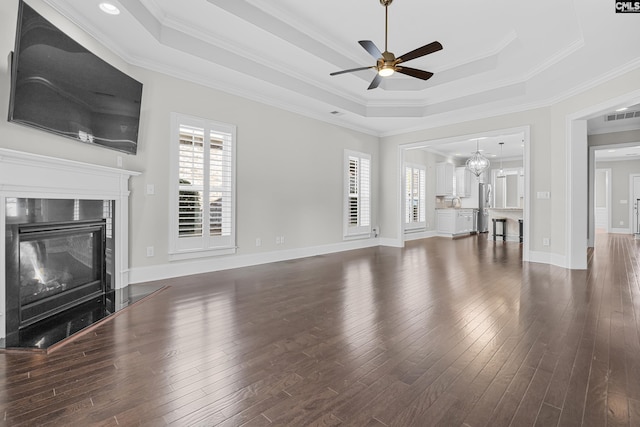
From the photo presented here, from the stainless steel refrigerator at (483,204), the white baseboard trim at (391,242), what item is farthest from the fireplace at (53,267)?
the stainless steel refrigerator at (483,204)

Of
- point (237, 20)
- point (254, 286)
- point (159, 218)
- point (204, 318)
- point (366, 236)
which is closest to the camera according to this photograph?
point (204, 318)

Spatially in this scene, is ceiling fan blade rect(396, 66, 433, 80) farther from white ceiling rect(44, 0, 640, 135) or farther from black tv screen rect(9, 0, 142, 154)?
black tv screen rect(9, 0, 142, 154)

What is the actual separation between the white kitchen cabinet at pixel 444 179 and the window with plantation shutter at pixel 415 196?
2.67 ft

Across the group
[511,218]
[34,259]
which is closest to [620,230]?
[511,218]

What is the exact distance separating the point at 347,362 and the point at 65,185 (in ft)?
9.95

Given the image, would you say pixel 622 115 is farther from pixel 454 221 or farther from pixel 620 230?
pixel 620 230

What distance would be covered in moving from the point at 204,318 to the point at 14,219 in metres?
1.70

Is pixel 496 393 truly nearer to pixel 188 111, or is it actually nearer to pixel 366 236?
pixel 188 111

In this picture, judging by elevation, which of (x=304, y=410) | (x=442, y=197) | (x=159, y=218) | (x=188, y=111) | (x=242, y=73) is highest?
(x=242, y=73)

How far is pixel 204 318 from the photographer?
2.75 meters

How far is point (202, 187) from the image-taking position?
450 centimetres

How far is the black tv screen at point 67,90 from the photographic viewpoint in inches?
94.7

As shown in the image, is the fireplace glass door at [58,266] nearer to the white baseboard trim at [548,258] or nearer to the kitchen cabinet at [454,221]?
the white baseboard trim at [548,258]

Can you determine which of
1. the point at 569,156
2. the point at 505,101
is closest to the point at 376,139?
the point at 505,101
